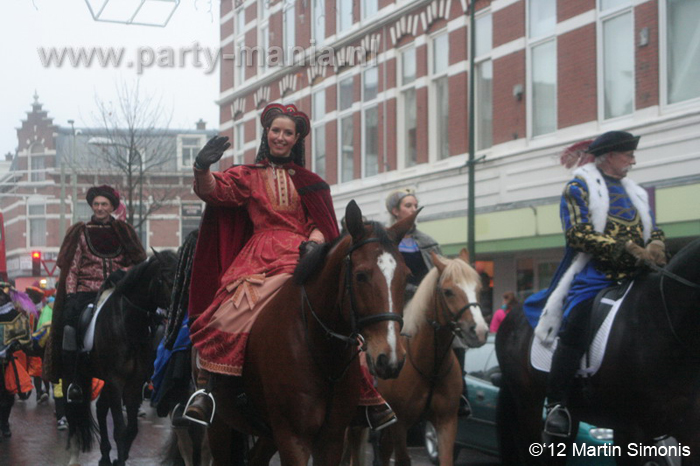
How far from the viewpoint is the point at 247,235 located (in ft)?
20.1

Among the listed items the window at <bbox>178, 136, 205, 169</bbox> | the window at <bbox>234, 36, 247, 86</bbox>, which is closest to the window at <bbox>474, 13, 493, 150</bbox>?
the window at <bbox>234, 36, 247, 86</bbox>

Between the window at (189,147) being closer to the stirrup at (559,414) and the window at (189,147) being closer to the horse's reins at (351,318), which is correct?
the stirrup at (559,414)

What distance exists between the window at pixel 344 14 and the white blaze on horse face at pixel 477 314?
2017cm

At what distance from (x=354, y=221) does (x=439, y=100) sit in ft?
61.5

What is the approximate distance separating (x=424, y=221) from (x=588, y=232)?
16.7 metres

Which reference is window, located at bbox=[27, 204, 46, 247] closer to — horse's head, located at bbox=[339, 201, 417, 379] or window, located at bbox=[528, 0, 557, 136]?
window, located at bbox=[528, 0, 557, 136]

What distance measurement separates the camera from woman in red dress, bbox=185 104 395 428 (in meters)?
5.43

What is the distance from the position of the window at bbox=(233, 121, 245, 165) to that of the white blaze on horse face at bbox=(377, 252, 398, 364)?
2879cm

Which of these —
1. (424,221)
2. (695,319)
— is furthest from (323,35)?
(695,319)

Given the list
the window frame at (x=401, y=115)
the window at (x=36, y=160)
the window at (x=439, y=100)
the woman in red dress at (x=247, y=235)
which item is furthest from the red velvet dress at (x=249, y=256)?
the window at (x=36, y=160)

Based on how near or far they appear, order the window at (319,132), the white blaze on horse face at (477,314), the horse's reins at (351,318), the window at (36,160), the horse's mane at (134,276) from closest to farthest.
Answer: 1. the horse's reins at (351,318)
2. the white blaze on horse face at (477,314)
3. the horse's mane at (134,276)
4. the window at (319,132)
5. the window at (36,160)

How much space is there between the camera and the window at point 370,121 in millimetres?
25562

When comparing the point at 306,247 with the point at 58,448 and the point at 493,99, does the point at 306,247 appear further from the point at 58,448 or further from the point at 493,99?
the point at 493,99

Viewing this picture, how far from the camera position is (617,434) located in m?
6.30
